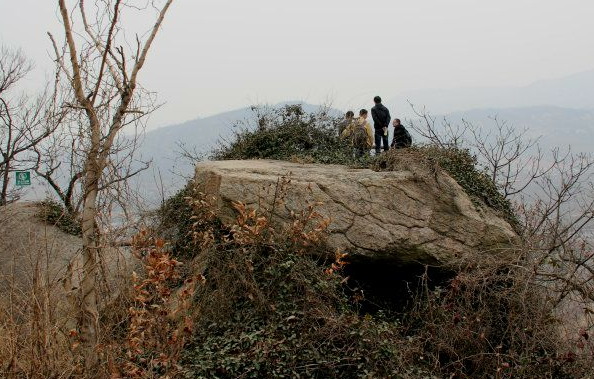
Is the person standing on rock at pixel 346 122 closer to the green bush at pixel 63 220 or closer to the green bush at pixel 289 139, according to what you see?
the green bush at pixel 289 139

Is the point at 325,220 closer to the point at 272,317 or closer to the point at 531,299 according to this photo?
the point at 272,317

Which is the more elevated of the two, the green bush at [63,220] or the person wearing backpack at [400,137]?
the person wearing backpack at [400,137]

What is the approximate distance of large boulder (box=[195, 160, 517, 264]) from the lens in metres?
8.74

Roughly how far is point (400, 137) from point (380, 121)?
4.53 feet

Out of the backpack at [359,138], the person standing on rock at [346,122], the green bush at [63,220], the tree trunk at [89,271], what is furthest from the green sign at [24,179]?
the tree trunk at [89,271]

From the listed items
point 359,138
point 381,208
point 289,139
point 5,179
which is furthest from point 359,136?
point 5,179

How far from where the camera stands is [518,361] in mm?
7895

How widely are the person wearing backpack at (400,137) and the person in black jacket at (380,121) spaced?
0.79m

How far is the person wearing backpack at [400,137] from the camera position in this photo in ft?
38.6

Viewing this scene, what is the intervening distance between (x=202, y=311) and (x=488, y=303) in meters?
4.06

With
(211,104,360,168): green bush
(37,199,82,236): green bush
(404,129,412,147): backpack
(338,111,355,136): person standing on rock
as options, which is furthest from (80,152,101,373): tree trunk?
(37,199,82,236): green bush

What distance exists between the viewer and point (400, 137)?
12.0 m

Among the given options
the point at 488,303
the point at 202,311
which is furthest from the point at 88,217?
the point at 488,303

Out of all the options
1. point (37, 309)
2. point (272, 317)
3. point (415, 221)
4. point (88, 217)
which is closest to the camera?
point (37, 309)
